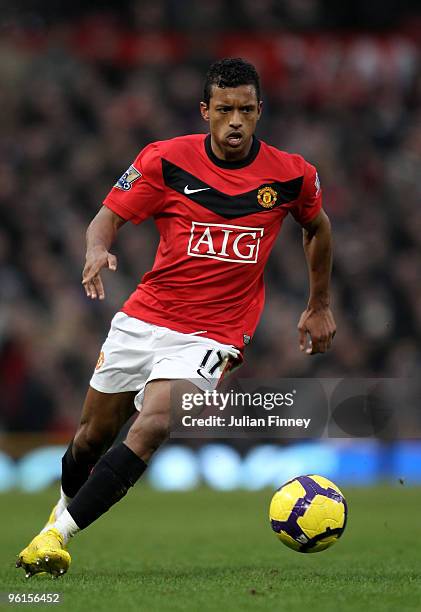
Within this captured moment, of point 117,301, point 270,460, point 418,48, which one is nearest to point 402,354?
point 270,460

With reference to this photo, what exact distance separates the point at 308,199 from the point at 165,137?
10.1m

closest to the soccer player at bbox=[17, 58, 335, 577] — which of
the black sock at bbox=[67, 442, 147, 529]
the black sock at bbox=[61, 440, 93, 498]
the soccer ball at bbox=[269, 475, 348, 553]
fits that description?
the black sock at bbox=[61, 440, 93, 498]

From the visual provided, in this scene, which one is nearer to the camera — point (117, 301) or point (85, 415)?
point (85, 415)

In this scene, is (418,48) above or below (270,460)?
above

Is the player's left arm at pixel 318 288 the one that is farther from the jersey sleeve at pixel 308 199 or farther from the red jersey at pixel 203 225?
the red jersey at pixel 203 225

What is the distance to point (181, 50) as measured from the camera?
55.7 feet

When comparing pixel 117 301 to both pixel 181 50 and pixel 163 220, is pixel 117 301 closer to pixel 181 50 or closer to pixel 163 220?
pixel 181 50

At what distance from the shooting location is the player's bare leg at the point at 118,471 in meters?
5.15

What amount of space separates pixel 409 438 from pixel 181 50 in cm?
675

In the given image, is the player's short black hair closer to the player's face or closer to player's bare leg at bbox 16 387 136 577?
the player's face

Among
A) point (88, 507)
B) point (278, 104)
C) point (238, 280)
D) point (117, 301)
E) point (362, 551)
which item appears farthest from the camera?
point (278, 104)

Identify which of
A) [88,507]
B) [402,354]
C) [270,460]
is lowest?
[270,460]

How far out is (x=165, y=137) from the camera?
15.8m

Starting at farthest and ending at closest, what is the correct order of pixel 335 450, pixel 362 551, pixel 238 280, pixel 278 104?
1. pixel 278 104
2. pixel 335 450
3. pixel 362 551
4. pixel 238 280
